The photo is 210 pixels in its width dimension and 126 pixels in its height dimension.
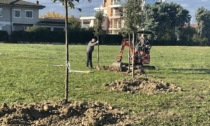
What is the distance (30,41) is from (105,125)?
197 feet

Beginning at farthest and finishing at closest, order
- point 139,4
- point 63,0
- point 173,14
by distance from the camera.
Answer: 1. point 173,14
2. point 139,4
3. point 63,0

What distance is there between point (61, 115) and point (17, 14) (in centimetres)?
7620

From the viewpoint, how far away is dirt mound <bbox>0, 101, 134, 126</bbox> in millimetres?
8500

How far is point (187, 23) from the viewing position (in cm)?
11031

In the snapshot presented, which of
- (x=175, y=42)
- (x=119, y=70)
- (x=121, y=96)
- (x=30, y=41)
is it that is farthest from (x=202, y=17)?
(x=121, y=96)

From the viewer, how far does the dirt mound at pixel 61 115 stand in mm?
8500

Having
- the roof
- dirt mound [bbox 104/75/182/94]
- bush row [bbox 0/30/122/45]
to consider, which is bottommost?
dirt mound [bbox 104/75/182/94]

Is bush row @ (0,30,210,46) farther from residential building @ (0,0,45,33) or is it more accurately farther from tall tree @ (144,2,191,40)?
tall tree @ (144,2,191,40)

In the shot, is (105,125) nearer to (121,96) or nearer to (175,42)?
(121,96)

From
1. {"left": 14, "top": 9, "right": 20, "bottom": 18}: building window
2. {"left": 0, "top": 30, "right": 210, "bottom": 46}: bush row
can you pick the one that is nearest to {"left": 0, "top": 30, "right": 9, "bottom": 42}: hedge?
{"left": 0, "top": 30, "right": 210, "bottom": 46}: bush row

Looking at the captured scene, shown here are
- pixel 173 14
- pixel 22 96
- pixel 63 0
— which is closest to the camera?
pixel 63 0

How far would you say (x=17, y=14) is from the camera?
8244cm

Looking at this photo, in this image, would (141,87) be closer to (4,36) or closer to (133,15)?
(133,15)

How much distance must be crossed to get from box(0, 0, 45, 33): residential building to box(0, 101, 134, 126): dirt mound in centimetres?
7258
